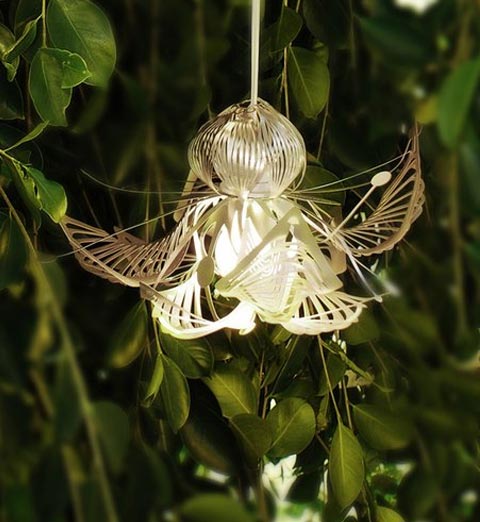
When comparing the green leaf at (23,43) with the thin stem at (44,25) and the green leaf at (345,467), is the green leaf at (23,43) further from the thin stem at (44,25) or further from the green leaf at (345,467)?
the green leaf at (345,467)

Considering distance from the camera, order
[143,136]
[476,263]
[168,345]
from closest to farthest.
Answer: [476,263] → [143,136] → [168,345]

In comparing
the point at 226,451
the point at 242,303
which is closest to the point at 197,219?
the point at 242,303

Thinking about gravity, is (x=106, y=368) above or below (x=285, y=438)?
above

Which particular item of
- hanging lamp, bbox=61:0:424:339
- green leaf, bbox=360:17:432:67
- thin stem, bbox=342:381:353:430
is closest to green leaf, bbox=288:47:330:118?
hanging lamp, bbox=61:0:424:339

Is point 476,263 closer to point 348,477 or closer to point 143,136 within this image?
point 143,136

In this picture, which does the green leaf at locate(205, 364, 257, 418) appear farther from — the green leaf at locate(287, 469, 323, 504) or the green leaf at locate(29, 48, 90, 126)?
the green leaf at locate(29, 48, 90, 126)

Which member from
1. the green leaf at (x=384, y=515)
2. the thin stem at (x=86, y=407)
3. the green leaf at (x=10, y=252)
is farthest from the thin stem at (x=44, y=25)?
the green leaf at (x=384, y=515)
